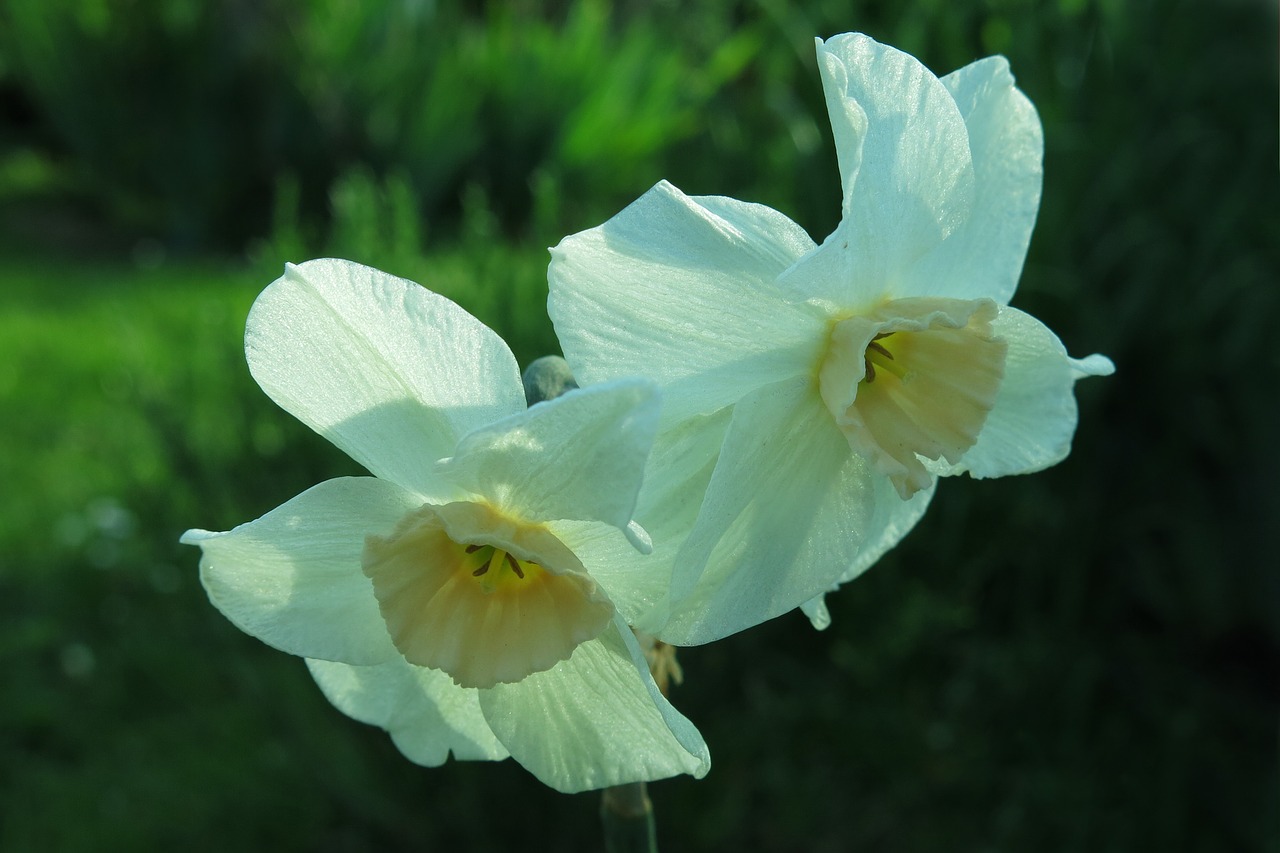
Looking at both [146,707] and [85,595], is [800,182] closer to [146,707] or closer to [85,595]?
[146,707]

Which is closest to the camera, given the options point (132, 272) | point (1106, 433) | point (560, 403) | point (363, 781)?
point (560, 403)

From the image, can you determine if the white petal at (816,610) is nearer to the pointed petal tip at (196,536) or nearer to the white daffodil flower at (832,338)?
the white daffodil flower at (832,338)

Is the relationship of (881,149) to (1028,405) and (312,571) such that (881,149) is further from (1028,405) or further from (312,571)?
(312,571)

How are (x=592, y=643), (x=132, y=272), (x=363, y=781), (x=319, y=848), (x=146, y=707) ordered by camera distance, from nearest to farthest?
(x=592, y=643)
(x=363, y=781)
(x=319, y=848)
(x=146, y=707)
(x=132, y=272)

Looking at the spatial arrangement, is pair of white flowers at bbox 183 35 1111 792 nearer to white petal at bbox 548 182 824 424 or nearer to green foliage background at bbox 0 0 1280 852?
white petal at bbox 548 182 824 424

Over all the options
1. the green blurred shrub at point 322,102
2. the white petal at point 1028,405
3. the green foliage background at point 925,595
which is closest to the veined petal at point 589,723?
the white petal at point 1028,405

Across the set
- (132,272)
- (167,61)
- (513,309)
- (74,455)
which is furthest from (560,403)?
(167,61)

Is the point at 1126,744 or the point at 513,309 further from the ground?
the point at 513,309

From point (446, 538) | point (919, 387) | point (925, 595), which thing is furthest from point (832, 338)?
point (925, 595)
